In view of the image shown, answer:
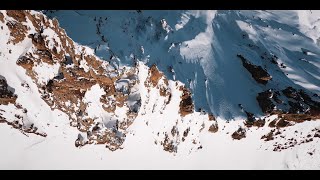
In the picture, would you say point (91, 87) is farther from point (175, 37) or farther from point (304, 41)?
point (304, 41)

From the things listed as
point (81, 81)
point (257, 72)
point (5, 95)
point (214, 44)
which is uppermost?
point (214, 44)

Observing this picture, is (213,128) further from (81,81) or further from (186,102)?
(81,81)

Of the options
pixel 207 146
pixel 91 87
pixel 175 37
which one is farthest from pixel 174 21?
pixel 207 146

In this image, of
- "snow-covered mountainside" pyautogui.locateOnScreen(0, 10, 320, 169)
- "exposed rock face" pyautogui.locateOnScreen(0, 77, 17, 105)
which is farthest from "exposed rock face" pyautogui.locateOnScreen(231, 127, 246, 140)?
"exposed rock face" pyautogui.locateOnScreen(0, 77, 17, 105)

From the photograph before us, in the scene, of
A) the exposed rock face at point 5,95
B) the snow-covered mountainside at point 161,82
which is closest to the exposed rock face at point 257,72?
the snow-covered mountainside at point 161,82

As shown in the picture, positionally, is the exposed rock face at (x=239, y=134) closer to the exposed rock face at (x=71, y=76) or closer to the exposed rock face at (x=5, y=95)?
the exposed rock face at (x=71, y=76)

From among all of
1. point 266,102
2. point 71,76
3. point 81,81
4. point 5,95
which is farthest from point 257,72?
point 5,95

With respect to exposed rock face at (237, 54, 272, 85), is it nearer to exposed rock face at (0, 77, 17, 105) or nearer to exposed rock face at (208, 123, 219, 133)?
exposed rock face at (208, 123, 219, 133)
